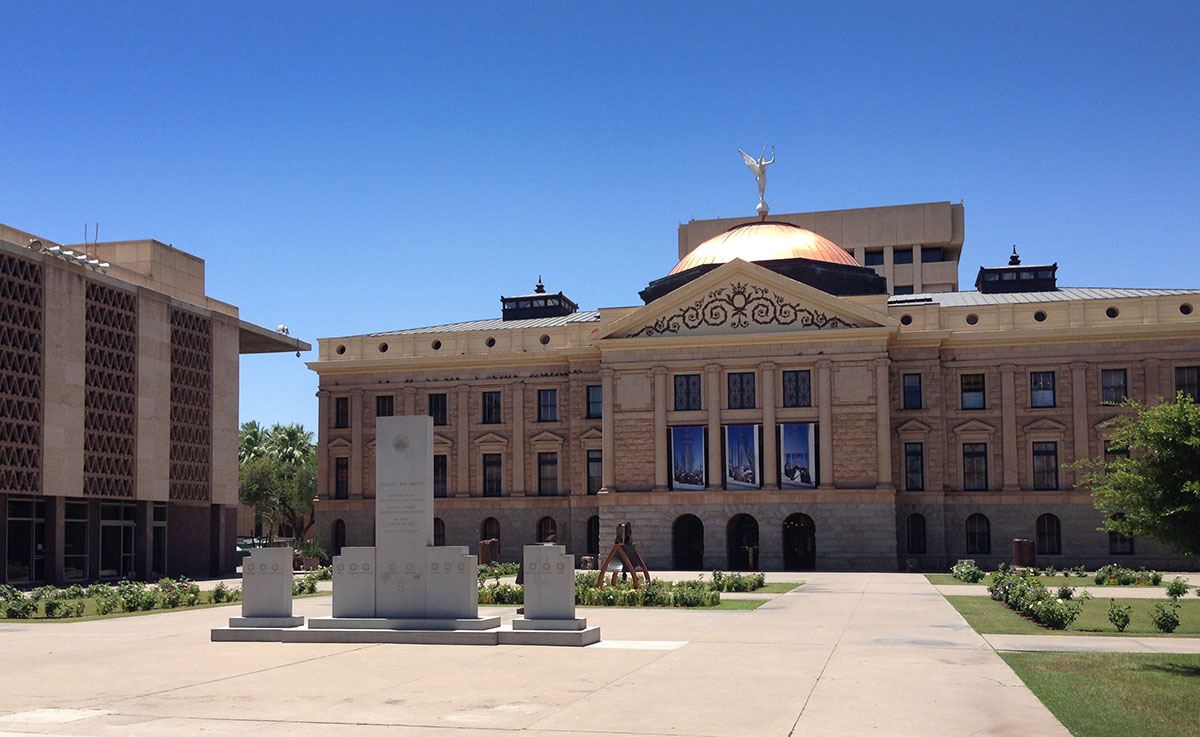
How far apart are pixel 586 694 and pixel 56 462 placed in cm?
3544

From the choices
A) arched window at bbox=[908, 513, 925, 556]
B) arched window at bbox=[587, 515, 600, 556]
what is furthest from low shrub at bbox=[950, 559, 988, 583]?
arched window at bbox=[587, 515, 600, 556]

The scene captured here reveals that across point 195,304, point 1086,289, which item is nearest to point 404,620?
point 195,304

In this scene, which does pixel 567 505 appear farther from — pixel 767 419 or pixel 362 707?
pixel 362 707

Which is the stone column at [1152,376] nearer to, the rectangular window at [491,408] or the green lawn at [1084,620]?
the green lawn at [1084,620]

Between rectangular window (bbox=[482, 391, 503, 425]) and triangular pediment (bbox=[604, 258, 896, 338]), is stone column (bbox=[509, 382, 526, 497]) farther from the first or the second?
triangular pediment (bbox=[604, 258, 896, 338])

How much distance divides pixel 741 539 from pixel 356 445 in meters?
22.3

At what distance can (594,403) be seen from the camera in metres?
66.3

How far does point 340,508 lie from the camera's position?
6919 cm

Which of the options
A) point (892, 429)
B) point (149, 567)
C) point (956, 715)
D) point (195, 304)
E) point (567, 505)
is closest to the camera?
point (956, 715)

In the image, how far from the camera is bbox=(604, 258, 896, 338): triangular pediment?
59.8 metres

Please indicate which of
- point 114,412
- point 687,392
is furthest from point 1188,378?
point 114,412

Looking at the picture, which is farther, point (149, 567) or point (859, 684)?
point (149, 567)

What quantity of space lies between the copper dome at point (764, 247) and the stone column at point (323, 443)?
21.1 m

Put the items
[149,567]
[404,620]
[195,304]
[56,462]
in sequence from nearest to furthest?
[404,620]
[56,462]
[149,567]
[195,304]
